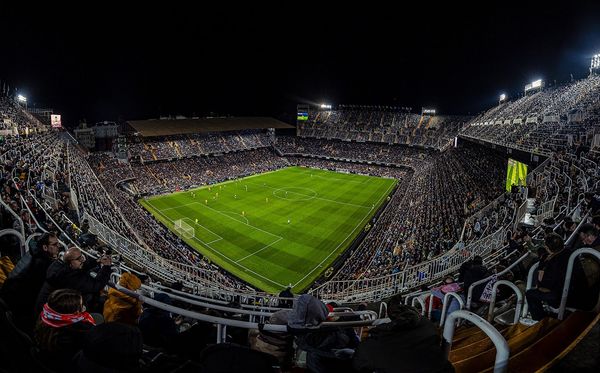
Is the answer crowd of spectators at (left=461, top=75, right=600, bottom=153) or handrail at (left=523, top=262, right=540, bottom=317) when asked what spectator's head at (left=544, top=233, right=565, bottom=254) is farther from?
crowd of spectators at (left=461, top=75, right=600, bottom=153)

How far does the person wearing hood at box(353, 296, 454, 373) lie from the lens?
7.91 feet

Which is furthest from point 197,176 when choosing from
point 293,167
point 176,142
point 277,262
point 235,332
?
point 235,332

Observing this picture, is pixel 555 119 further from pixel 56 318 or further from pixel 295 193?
pixel 56 318

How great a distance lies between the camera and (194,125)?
2518 inches

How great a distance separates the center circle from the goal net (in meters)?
14.7

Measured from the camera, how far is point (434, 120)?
247ft

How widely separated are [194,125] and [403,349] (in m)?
66.4

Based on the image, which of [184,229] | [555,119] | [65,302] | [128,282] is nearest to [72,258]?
[128,282]

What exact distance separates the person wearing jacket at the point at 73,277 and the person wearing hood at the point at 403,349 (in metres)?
3.53

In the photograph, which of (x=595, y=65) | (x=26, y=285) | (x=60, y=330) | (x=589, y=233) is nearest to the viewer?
(x=60, y=330)

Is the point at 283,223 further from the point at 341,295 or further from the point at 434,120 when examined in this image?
the point at 434,120

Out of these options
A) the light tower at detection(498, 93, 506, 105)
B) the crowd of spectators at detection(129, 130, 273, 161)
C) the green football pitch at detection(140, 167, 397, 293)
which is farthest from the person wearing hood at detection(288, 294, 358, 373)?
the light tower at detection(498, 93, 506, 105)

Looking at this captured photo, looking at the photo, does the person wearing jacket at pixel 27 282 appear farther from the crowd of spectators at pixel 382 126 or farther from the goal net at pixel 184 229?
the crowd of spectators at pixel 382 126

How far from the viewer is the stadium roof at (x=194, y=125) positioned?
55.2m
